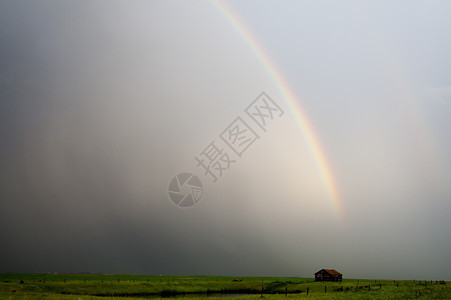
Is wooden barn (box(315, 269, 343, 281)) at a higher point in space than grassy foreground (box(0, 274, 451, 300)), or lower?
higher

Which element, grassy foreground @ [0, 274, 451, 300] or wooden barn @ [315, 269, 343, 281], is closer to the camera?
grassy foreground @ [0, 274, 451, 300]

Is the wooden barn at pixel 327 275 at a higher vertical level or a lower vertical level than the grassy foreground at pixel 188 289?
higher

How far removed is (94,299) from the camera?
48875mm

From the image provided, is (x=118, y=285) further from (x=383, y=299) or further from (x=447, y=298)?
(x=447, y=298)

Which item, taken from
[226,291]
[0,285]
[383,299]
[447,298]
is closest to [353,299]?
[383,299]

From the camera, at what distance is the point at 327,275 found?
104 meters

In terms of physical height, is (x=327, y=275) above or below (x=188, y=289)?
above

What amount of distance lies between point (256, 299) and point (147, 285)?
1524 inches

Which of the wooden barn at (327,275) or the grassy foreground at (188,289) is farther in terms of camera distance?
the wooden barn at (327,275)

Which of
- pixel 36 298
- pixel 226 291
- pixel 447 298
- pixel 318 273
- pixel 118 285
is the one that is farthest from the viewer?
pixel 318 273

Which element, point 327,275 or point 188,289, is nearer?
point 188,289

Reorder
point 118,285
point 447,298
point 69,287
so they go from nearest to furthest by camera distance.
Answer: point 447,298, point 69,287, point 118,285

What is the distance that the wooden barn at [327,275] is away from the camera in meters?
102

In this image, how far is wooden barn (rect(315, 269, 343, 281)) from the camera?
102312 millimetres
